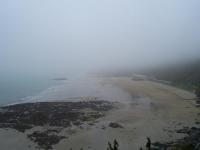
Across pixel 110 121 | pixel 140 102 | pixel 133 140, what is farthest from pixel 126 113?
pixel 133 140

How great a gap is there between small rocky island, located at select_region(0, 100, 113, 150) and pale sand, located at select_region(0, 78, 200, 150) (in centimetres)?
131

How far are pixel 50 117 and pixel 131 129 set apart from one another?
1388 cm

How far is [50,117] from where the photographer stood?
42.4m

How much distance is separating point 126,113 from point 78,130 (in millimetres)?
11596

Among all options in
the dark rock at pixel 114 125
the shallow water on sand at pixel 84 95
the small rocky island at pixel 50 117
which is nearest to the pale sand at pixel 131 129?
the dark rock at pixel 114 125

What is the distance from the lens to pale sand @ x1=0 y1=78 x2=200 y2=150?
29.8 metres

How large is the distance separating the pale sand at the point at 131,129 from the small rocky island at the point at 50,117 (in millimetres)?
1313

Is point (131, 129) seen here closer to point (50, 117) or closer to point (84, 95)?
point (50, 117)

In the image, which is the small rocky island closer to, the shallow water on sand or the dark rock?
the dark rock

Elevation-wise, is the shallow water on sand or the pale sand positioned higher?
the shallow water on sand

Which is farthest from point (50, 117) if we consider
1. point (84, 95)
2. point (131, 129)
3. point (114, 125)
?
point (84, 95)

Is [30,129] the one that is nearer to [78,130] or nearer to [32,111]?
[78,130]

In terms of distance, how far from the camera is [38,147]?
2905 cm

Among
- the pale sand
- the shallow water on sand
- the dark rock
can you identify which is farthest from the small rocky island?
the shallow water on sand
